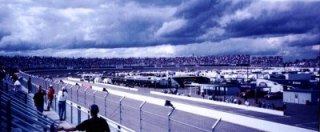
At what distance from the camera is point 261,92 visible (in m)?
56.9

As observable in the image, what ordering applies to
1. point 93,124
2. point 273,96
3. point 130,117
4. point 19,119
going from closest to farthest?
1. point 93,124
2. point 19,119
3. point 130,117
4. point 273,96

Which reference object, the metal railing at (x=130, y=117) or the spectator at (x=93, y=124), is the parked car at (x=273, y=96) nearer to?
the metal railing at (x=130, y=117)

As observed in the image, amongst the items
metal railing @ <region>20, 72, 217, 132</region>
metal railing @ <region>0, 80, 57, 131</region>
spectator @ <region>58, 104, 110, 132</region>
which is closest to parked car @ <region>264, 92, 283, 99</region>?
metal railing @ <region>20, 72, 217, 132</region>

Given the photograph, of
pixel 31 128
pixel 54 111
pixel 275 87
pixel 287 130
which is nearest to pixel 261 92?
pixel 275 87

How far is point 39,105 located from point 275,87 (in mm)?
52305

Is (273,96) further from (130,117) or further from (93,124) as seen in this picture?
(93,124)

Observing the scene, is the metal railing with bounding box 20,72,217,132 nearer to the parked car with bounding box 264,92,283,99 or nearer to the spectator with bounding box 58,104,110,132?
the spectator with bounding box 58,104,110,132

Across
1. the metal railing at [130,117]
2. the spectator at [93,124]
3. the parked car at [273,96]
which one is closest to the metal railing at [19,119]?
the spectator at [93,124]

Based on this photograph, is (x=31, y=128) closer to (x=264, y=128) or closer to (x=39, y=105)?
(x=39, y=105)

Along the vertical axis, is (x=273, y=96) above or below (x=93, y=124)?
below

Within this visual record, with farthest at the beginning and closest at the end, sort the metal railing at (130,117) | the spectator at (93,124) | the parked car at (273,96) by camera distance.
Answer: the parked car at (273,96), the metal railing at (130,117), the spectator at (93,124)

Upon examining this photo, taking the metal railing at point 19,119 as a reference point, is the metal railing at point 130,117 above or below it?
below

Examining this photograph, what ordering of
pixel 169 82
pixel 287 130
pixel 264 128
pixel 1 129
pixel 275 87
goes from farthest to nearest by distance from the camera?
pixel 169 82, pixel 275 87, pixel 264 128, pixel 287 130, pixel 1 129

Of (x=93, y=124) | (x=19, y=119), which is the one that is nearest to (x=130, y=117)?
(x=19, y=119)
